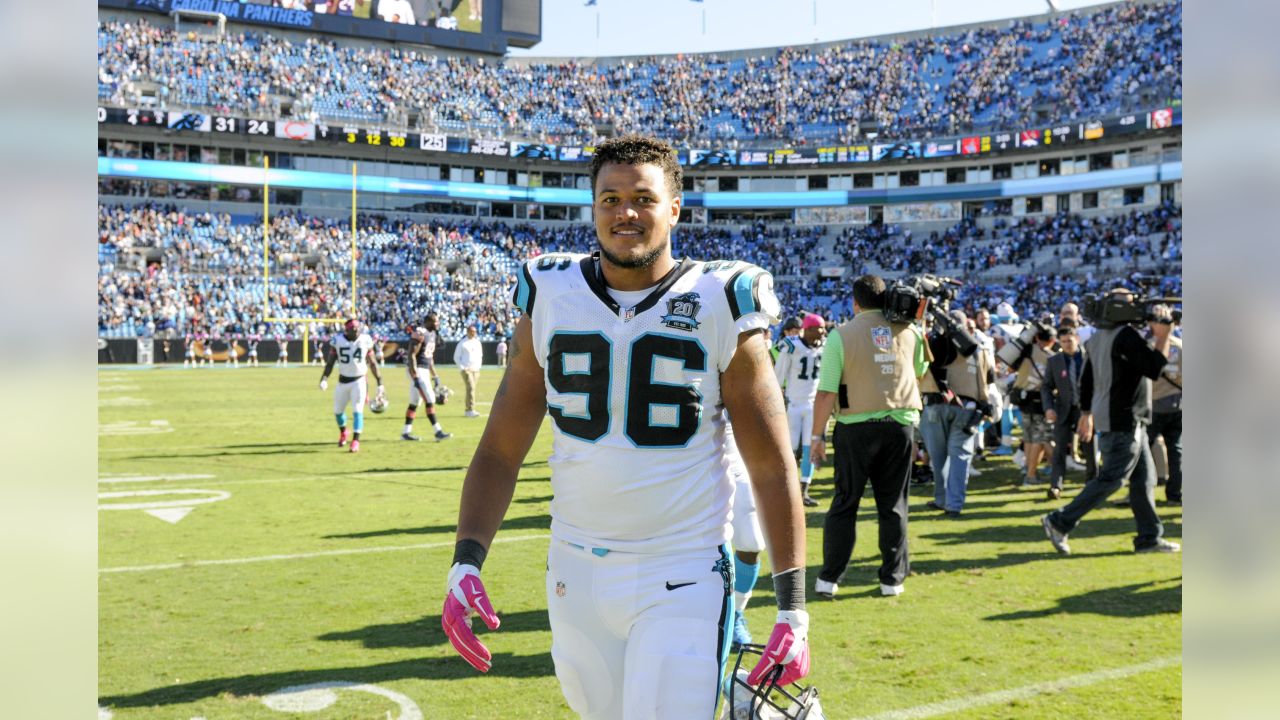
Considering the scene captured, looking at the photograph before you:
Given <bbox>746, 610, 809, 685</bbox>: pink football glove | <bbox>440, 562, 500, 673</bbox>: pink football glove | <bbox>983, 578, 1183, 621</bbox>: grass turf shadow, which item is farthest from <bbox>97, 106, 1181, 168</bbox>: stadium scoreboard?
<bbox>746, 610, 809, 685</bbox>: pink football glove

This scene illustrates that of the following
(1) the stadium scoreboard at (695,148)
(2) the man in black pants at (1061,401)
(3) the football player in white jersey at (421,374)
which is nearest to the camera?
(2) the man in black pants at (1061,401)

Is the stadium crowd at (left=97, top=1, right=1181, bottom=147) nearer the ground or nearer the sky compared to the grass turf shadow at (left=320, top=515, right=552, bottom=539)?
nearer the sky

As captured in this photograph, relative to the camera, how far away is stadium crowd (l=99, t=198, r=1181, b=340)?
44875 millimetres

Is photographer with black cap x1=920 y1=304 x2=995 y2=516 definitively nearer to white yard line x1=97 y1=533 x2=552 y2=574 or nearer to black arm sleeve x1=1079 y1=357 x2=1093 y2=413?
black arm sleeve x1=1079 y1=357 x2=1093 y2=413

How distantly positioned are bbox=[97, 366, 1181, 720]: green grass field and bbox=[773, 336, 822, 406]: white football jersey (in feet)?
3.86

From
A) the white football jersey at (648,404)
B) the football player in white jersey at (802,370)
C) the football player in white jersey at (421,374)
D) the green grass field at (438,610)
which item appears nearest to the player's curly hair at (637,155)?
the white football jersey at (648,404)

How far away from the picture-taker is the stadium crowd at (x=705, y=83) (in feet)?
174

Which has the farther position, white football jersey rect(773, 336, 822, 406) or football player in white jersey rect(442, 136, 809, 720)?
white football jersey rect(773, 336, 822, 406)

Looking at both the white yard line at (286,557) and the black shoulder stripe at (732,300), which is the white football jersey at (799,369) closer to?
the white yard line at (286,557)

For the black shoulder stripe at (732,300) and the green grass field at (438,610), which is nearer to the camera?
the black shoulder stripe at (732,300)

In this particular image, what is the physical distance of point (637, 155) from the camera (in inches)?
123

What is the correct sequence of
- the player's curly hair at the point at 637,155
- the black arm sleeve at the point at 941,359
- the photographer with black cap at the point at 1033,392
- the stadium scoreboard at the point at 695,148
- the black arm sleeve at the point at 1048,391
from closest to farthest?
the player's curly hair at the point at 637,155, the black arm sleeve at the point at 941,359, the black arm sleeve at the point at 1048,391, the photographer with black cap at the point at 1033,392, the stadium scoreboard at the point at 695,148

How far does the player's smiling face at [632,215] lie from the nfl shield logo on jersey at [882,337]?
14.2 ft

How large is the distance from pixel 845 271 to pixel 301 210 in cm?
3074
